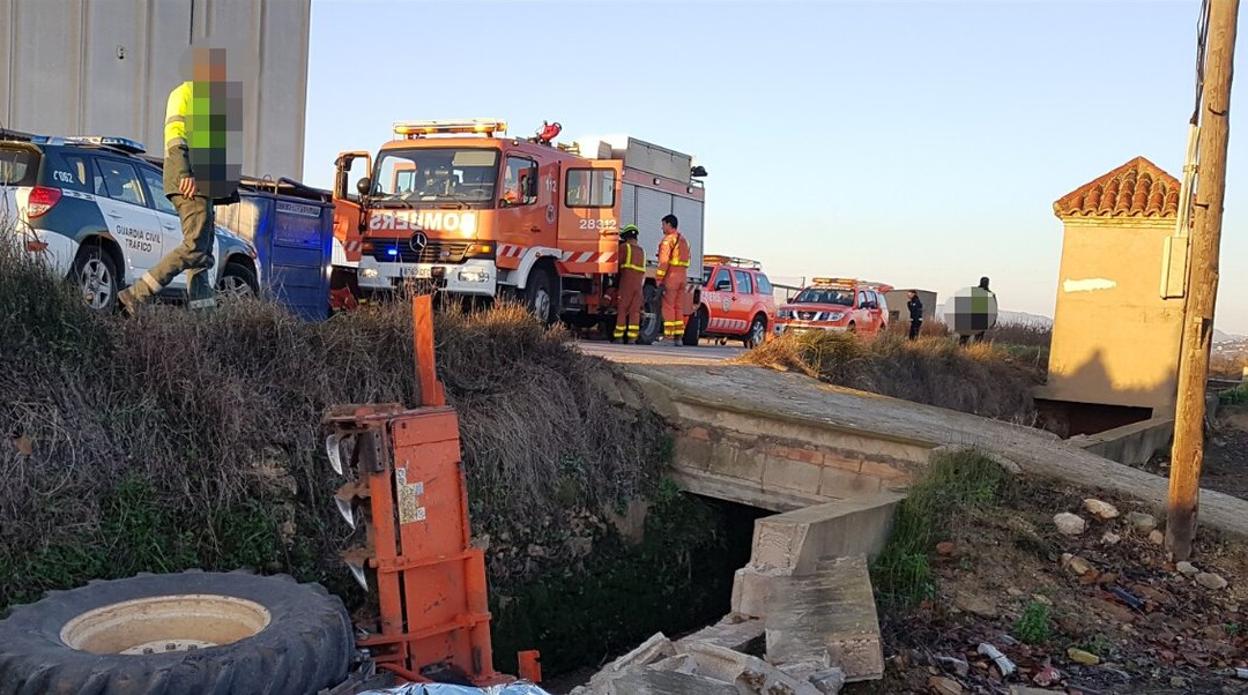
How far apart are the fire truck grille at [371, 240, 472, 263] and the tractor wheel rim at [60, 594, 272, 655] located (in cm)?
978

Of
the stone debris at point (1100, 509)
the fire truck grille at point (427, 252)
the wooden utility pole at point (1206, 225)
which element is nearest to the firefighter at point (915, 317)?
the fire truck grille at point (427, 252)

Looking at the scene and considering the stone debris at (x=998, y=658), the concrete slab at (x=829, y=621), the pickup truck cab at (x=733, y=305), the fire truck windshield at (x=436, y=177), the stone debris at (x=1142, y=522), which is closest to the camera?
the concrete slab at (x=829, y=621)

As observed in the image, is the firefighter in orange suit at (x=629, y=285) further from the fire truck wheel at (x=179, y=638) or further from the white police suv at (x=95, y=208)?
the fire truck wheel at (x=179, y=638)

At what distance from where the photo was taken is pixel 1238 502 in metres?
9.62

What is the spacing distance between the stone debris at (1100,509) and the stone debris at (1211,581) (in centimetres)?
69

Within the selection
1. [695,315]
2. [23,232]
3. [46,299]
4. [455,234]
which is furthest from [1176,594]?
[695,315]

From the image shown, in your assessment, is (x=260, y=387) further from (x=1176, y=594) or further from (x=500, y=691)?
(x=1176, y=594)

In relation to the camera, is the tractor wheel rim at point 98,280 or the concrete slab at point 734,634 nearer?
the concrete slab at point 734,634

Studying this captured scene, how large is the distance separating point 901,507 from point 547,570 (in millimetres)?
2441

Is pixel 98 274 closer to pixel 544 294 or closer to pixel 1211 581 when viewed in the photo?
pixel 544 294

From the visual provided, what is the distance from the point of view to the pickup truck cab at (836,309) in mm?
23672

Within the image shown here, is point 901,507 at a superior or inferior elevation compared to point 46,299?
inferior

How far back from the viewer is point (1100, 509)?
25.5 feet

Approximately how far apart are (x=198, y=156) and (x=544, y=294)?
816 cm
